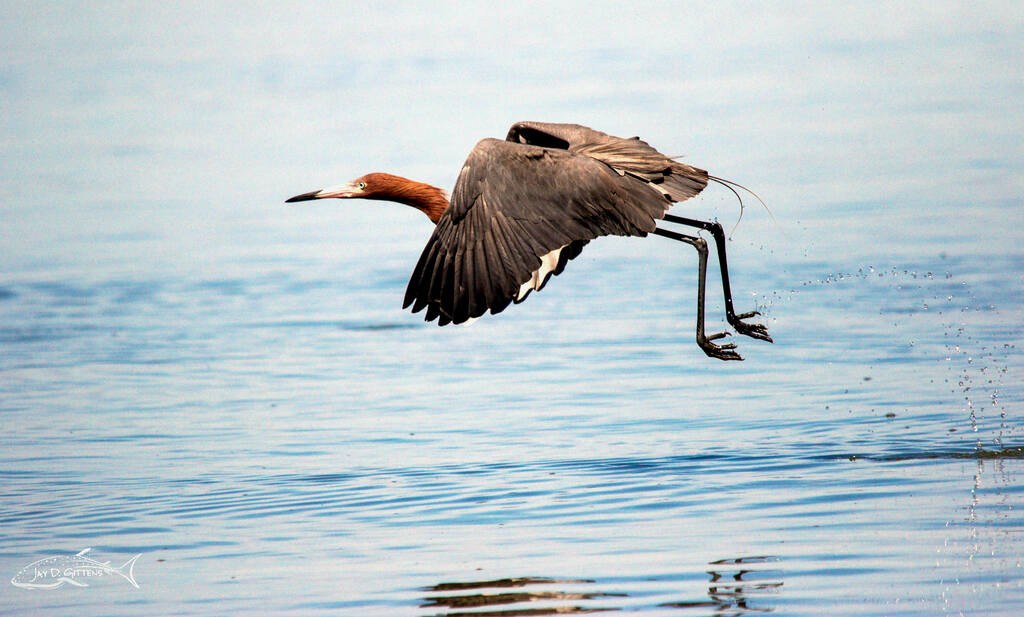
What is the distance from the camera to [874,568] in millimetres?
6453

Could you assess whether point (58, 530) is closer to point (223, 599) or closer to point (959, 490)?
point (223, 599)

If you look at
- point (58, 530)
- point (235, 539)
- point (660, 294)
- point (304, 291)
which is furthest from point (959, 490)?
point (304, 291)

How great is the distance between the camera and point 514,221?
771 centimetres

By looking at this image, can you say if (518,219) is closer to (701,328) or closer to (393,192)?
(701,328)

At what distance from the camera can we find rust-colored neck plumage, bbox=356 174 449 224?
372 inches

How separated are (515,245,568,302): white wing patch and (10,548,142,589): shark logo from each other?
2489mm

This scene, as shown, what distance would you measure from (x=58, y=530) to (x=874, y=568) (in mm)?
4557

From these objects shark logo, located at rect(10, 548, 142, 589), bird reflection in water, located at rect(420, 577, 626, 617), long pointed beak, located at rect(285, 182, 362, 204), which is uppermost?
long pointed beak, located at rect(285, 182, 362, 204)

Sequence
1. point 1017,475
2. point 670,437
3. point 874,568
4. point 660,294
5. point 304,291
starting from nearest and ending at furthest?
point 874,568, point 1017,475, point 670,437, point 660,294, point 304,291

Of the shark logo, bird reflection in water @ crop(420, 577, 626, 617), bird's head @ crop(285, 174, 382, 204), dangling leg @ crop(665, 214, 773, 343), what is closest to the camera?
bird reflection in water @ crop(420, 577, 626, 617)

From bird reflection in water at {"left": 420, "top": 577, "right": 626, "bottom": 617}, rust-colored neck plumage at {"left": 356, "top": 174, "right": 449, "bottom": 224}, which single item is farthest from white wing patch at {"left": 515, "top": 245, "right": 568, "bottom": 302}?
rust-colored neck plumage at {"left": 356, "top": 174, "right": 449, "bottom": 224}

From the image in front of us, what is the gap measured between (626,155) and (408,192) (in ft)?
5.63

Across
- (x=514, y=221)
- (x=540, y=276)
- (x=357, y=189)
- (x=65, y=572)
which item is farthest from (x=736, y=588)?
(x=357, y=189)

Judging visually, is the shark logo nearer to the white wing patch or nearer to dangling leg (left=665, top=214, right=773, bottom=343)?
the white wing patch
